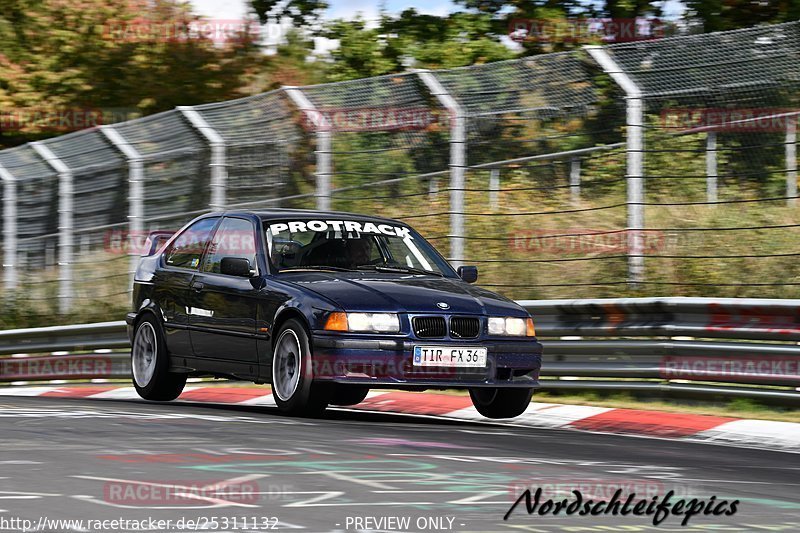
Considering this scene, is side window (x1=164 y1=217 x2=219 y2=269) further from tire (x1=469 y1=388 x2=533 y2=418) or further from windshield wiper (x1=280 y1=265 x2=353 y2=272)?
tire (x1=469 y1=388 x2=533 y2=418)

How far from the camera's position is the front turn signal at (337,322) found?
31.1 feet

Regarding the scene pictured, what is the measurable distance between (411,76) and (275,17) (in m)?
13.4

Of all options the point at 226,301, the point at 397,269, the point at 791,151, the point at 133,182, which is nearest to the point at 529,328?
the point at 397,269

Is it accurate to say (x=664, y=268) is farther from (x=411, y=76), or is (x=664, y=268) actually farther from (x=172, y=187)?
(x=172, y=187)

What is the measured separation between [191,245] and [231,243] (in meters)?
0.71

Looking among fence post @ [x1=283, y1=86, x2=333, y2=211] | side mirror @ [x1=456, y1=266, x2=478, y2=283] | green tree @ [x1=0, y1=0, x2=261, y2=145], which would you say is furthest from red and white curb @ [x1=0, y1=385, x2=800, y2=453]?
green tree @ [x1=0, y1=0, x2=261, y2=145]

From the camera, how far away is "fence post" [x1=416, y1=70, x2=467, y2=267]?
43.2 feet

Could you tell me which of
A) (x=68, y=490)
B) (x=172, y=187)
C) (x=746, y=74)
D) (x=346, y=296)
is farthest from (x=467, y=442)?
(x=172, y=187)

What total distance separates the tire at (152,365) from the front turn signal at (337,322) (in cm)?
245

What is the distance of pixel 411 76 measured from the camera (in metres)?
13.6

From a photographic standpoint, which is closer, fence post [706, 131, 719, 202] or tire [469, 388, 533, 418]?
tire [469, 388, 533, 418]

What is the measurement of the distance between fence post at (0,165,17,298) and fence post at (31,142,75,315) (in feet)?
3.20

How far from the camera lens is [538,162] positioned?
14086 mm

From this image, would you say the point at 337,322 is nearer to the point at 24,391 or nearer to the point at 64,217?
the point at 24,391
